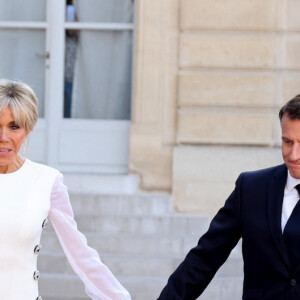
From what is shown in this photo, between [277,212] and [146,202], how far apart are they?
A: 4.90 m

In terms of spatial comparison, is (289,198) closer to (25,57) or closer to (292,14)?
(292,14)

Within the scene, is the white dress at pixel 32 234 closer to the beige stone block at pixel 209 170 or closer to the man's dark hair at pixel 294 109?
the man's dark hair at pixel 294 109

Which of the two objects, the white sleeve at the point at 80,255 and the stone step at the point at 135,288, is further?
the stone step at the point at 135,288

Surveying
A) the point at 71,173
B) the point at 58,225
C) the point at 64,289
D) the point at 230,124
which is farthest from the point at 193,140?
the point at 58,225

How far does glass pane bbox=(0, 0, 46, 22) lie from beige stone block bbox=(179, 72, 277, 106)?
1.66 metres

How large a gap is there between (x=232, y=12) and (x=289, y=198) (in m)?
5.06

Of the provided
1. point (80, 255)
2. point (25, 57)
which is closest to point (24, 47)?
point (25, 57)

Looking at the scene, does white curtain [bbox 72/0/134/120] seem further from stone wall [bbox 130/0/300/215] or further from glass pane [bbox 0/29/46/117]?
stone wall [bbox 130/0/300/215]

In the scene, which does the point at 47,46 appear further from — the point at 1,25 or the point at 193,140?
the point at 193,140

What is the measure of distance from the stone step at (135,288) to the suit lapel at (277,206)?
4177 mm

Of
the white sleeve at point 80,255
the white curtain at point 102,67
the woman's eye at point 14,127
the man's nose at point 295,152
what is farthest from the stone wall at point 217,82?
the man's nose at point 295,152

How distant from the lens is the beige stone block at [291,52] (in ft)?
28.3

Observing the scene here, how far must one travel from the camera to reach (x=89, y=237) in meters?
8.25

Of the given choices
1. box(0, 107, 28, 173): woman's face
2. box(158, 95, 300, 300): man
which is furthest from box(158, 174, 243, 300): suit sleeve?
box(0, 107, 28, 173): woman's face
